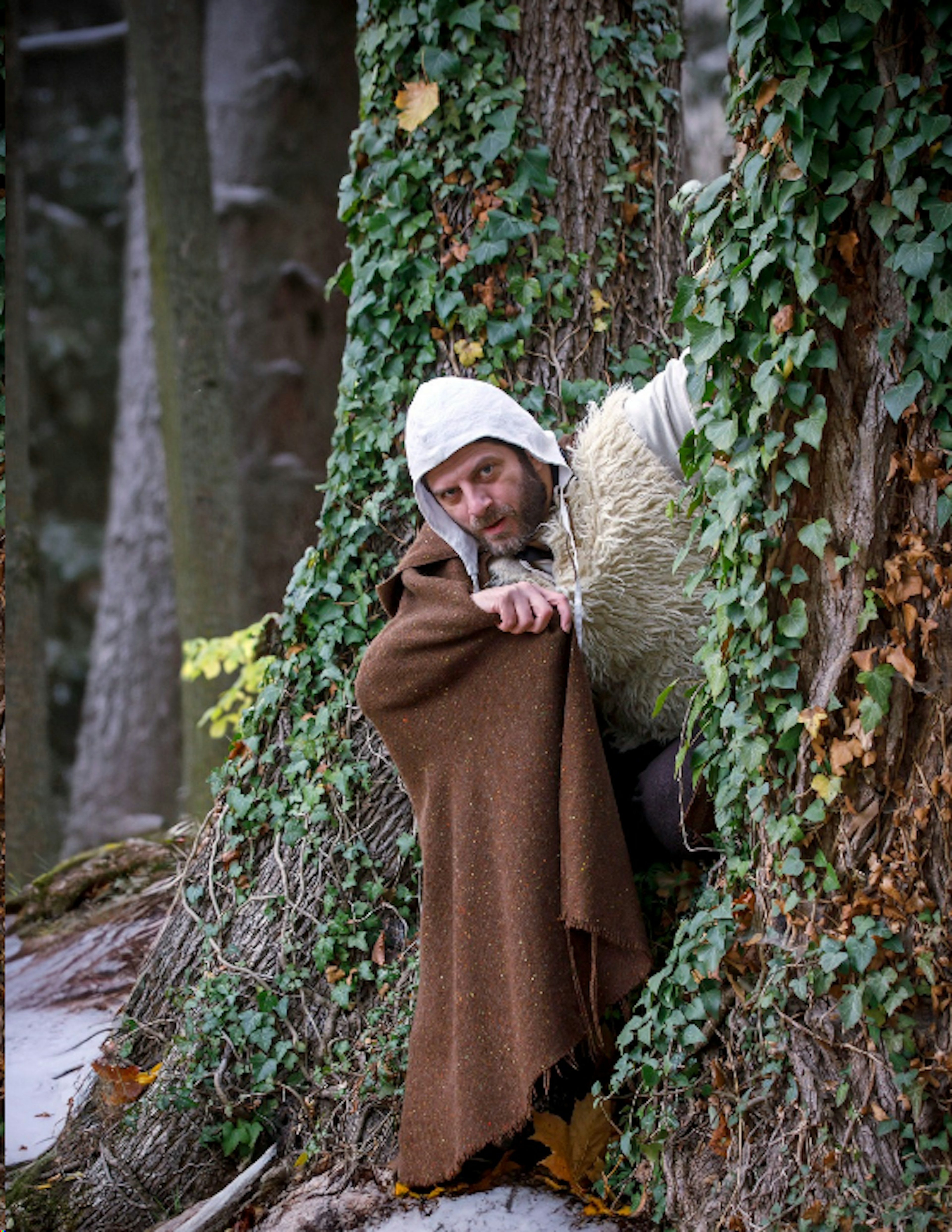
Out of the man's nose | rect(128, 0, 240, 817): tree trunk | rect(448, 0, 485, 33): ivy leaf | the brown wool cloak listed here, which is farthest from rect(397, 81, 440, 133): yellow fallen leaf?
rect(128, 0, 240, 817): tree trunk

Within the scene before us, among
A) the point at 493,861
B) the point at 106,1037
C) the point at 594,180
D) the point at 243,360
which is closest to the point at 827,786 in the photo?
the point at 493,861

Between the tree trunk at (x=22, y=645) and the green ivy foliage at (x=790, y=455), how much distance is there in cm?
388

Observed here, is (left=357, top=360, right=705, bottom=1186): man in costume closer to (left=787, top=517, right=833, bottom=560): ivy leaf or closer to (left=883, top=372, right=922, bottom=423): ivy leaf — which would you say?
(left=787, top=517, right=833, bottom=560): ivy leaf

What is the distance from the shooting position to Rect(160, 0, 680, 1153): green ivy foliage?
126 inches

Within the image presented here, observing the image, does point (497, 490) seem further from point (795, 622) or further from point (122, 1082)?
point (122, 1082)

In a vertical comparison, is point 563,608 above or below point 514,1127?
above

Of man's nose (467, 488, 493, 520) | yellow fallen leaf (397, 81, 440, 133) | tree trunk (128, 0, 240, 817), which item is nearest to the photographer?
man's nose (467, 488, 493, 520)

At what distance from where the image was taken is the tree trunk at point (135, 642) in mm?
7789

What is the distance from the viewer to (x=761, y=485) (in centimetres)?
230

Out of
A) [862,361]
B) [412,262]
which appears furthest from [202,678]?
[862,361]

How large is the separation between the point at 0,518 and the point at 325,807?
3.83ft

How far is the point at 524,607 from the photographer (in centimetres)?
274

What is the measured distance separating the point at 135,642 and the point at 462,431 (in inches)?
218

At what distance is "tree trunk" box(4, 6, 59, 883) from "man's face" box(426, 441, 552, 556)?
10.3ft
